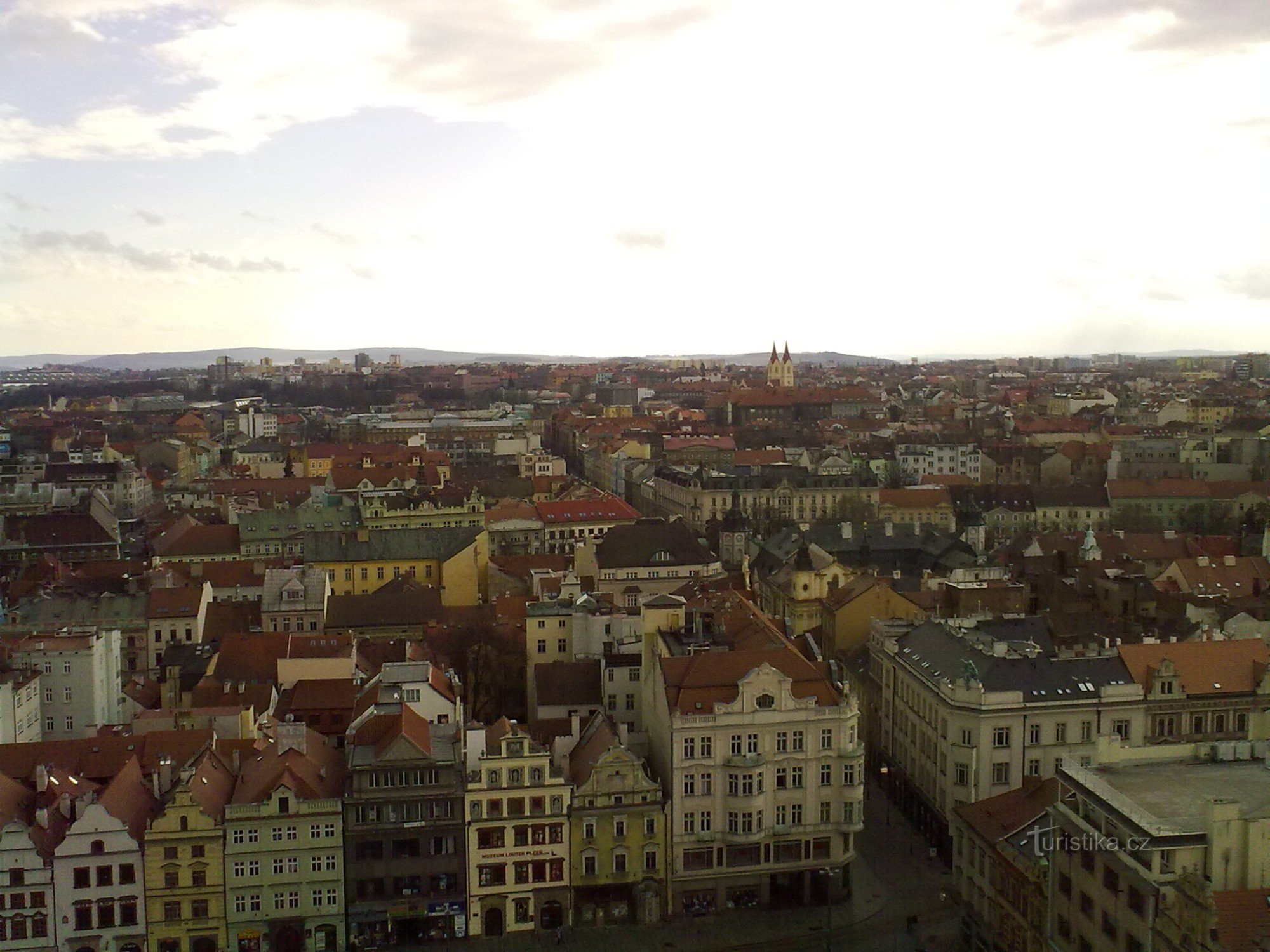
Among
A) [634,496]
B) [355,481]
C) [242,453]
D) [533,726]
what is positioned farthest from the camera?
[242,453]

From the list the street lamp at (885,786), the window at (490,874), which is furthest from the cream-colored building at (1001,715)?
the window at (490,874)

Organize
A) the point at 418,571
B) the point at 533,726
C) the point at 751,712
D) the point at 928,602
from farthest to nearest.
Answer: the point at 418,571, the point at 928,602, the point at 533,726, the point at 751,712

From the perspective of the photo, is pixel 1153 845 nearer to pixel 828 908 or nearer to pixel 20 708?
pixel 828 908

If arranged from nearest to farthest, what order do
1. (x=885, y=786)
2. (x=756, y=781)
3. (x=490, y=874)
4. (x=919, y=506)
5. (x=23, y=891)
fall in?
(x=23, y=891)
(x=490, y=874)
(x=756, y=781)
(x=885, y=786)
(x=919, y=506)

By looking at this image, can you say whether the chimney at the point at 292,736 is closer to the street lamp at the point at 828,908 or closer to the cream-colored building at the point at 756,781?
the cream-colored building at the point at 756,781

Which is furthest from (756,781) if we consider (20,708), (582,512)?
(582,512)

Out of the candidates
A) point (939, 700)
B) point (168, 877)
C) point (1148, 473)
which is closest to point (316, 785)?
point (168, 877)

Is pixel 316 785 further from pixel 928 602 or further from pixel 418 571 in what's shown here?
pixel 418 571

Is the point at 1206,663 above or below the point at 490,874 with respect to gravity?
above
